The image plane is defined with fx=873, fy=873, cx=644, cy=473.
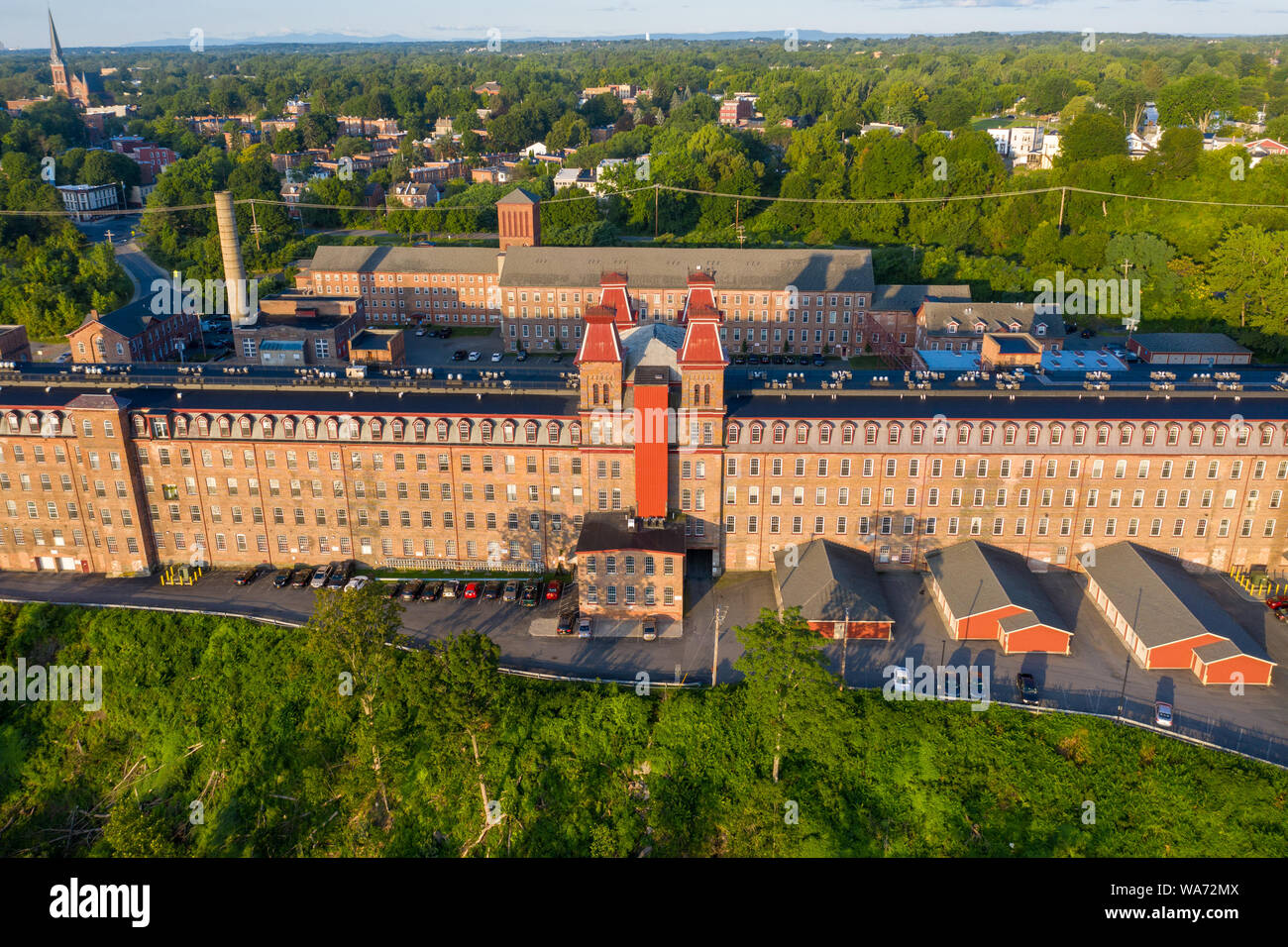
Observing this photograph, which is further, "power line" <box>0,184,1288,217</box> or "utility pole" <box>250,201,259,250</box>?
"utility pole" <box>250,201,259,250</box>

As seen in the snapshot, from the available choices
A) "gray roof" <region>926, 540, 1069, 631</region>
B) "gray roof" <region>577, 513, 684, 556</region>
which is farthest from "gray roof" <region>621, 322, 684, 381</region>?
"gray roof" <region>926, 540, 1069, 631</region>

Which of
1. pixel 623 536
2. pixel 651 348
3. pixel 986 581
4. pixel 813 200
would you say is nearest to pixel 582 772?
pixel 623 536

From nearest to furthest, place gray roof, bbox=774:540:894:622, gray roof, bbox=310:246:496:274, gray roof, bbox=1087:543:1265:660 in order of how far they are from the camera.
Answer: gray roof, bbox=1087:543:1265:660 → gray roof, bbox=774:540:894:622 → gray roof, bbox=310:246:496:274

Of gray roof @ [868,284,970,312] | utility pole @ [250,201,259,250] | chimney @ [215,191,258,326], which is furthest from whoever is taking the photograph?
utility pole @ [250,201,259,250]

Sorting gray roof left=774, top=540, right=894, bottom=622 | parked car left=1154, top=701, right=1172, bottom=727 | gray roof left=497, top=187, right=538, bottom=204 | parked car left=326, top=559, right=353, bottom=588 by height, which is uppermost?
gray roof left=497, top=187, right=538, bottom=204

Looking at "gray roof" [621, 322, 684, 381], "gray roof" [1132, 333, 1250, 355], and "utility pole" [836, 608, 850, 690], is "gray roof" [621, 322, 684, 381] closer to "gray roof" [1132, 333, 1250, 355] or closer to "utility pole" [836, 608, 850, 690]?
"utility pole" [836, 608, 850, 690]

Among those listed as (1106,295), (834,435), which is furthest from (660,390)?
(1106,295)

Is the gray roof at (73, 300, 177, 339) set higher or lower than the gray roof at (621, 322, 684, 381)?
lower
